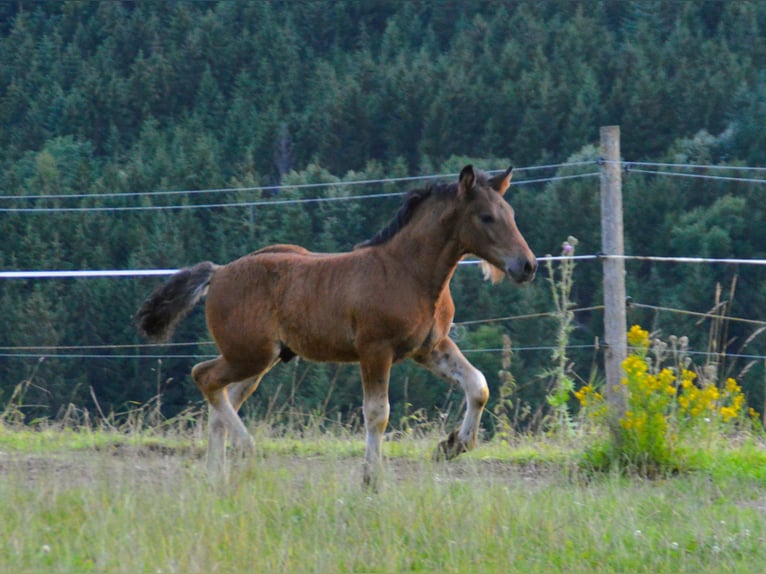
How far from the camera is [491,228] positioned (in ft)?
22.1

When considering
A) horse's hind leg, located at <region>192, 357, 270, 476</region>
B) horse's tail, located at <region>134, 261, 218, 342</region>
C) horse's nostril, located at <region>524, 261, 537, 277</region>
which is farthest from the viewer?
horse's tail, located at <region>134, 261, 218, 342</region>

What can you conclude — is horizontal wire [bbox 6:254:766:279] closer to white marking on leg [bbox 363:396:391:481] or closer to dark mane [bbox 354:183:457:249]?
dark mane [bbox 354:183:457:249]

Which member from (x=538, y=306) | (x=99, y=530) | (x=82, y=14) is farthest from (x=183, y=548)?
(x=82, y=14)

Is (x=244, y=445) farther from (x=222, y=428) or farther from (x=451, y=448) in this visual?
(x=451, y=448)

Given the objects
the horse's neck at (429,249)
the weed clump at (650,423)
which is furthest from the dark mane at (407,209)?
the weed clump at (650,423)

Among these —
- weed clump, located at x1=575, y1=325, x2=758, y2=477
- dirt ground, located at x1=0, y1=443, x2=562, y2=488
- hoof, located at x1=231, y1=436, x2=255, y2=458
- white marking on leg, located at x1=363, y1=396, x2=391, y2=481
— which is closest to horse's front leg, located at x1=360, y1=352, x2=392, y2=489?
white marking on leg, located at x1=363, y1=396, x2=391, y2=481

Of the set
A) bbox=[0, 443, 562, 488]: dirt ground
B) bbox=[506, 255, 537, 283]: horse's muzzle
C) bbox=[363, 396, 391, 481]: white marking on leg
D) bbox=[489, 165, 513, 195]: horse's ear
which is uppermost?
bbox=[489, 165, 513, 195]: horse's ear

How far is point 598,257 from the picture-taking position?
301 inches

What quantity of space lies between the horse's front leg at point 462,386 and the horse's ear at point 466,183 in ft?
2.95

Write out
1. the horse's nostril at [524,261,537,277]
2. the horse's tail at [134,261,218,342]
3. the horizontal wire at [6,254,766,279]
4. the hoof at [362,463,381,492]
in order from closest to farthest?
the hoof at [362,463,381,492] < the horse's nostril at [524,261,537,277] < the horse's tail at [134,261,218,342] < the horizontal wire at [6,254,766,279]

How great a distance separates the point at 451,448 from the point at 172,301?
2.08m

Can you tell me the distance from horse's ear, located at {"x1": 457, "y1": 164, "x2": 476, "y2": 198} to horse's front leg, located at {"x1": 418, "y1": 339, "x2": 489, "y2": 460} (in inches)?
35.4

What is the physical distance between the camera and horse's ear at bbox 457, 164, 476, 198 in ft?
22.1

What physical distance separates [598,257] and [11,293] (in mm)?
31881
